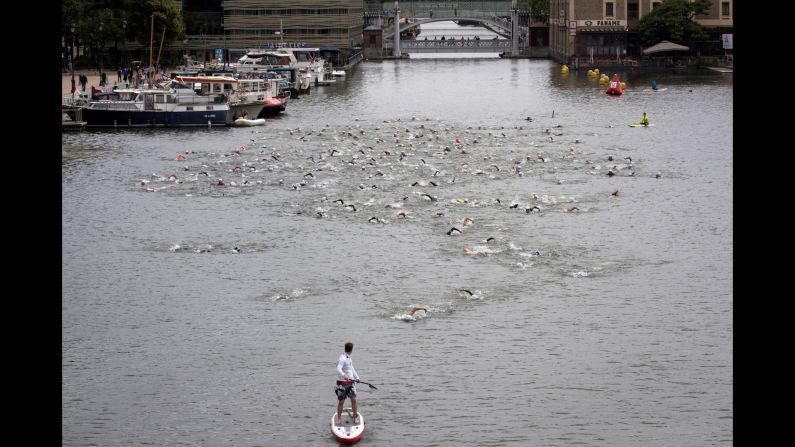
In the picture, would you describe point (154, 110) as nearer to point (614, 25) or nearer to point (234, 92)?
point (234, 92)

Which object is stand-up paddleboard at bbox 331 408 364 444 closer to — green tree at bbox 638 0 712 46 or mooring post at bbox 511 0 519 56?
green tree at bbox 638 0 712 46

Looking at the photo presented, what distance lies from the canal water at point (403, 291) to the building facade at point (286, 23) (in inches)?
3542

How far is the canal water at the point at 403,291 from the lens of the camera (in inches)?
1049

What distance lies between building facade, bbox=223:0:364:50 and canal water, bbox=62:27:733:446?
90.0 meters

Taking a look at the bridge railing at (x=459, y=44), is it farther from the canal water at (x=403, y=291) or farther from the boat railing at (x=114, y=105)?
the canal water at (x=403, y=291)

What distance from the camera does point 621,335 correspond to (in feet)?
107

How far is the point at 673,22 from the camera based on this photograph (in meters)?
139

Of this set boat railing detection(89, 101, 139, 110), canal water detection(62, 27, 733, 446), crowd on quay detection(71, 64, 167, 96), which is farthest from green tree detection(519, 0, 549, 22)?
canal water detection(62, 27, 733, 446)

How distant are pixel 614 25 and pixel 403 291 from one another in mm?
117711

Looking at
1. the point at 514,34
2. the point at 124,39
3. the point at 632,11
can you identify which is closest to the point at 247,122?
the point at 124,39

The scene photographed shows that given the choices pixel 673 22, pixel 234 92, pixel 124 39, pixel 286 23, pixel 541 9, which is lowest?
pixel 234 92

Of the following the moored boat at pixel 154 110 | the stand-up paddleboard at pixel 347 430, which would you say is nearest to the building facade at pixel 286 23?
the moored boat at pixel 154 110
